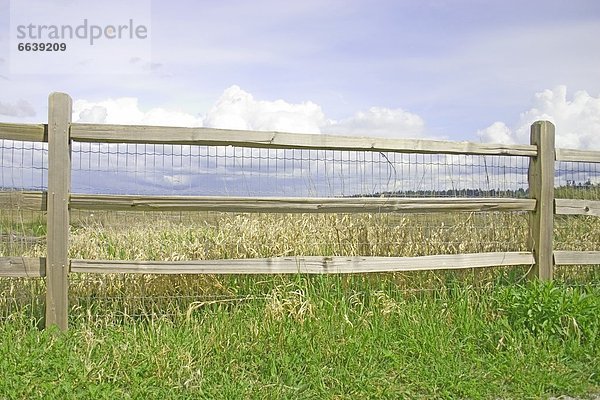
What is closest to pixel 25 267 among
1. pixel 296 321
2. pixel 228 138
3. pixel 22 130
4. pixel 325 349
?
pixel 22 130

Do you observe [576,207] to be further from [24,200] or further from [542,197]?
[24,200]

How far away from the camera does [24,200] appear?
5.23 meters

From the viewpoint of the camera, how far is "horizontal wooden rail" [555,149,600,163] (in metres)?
6.63

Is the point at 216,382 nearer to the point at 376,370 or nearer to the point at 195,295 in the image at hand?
the point at 376,370

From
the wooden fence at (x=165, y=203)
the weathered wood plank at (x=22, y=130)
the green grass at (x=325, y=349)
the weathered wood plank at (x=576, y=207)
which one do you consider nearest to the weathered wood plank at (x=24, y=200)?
the wooden fence at (x=165, y=203)

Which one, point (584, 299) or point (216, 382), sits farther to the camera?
point (584, 299)

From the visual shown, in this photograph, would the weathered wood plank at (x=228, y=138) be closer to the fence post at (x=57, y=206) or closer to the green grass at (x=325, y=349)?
the fence post at (x=57, y=206)

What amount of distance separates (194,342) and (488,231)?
3.72 metres

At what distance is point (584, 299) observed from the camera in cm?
549

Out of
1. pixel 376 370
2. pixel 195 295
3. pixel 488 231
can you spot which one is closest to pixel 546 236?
pixel 488 231

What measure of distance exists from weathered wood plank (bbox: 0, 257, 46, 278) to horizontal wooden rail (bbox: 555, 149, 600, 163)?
18.4 ft

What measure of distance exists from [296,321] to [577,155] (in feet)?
13.5

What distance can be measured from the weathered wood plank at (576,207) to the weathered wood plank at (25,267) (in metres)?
5.46

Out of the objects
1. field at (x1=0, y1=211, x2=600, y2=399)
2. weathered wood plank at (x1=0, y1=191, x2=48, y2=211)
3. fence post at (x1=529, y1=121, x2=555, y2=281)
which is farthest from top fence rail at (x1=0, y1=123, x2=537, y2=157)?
fence post at (x1=529, y1=121, x2=555, y2=281)
